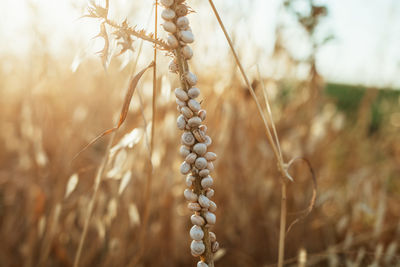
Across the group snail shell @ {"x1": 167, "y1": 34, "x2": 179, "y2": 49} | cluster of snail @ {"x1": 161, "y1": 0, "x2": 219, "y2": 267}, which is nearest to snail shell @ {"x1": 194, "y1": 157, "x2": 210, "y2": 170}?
cluster of snail @ {"x1": 161, "y1": 0, "x2": 219, "y2": 267}

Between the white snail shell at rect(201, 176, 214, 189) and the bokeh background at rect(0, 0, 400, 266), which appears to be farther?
the bokeh background at rect(0, 0, 400, 266)

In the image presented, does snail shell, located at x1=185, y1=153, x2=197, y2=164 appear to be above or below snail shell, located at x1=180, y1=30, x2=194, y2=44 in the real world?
below

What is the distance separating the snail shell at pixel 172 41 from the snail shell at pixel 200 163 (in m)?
0.12

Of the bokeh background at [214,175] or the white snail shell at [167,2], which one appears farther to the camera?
the bokeh background at [214,175]

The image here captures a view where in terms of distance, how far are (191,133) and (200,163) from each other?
34 millimetres

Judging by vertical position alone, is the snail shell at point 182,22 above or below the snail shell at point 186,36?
above

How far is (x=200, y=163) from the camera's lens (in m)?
0.38

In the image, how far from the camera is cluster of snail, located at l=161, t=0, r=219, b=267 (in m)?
0.37

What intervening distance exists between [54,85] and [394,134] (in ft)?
6.18

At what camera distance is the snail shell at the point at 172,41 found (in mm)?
365

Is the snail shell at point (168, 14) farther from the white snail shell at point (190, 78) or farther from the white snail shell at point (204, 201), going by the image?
the white snail shell at point (204, 201)

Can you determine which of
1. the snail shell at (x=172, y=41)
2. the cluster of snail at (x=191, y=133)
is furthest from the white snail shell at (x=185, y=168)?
the snail shell at (x=172, y=41)

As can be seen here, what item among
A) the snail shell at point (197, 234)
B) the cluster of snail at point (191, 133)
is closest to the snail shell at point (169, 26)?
the cluster of snail at point (191, 133)

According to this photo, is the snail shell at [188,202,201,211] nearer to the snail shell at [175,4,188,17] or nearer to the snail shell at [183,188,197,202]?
the snail shell at [183,188,197,202]
